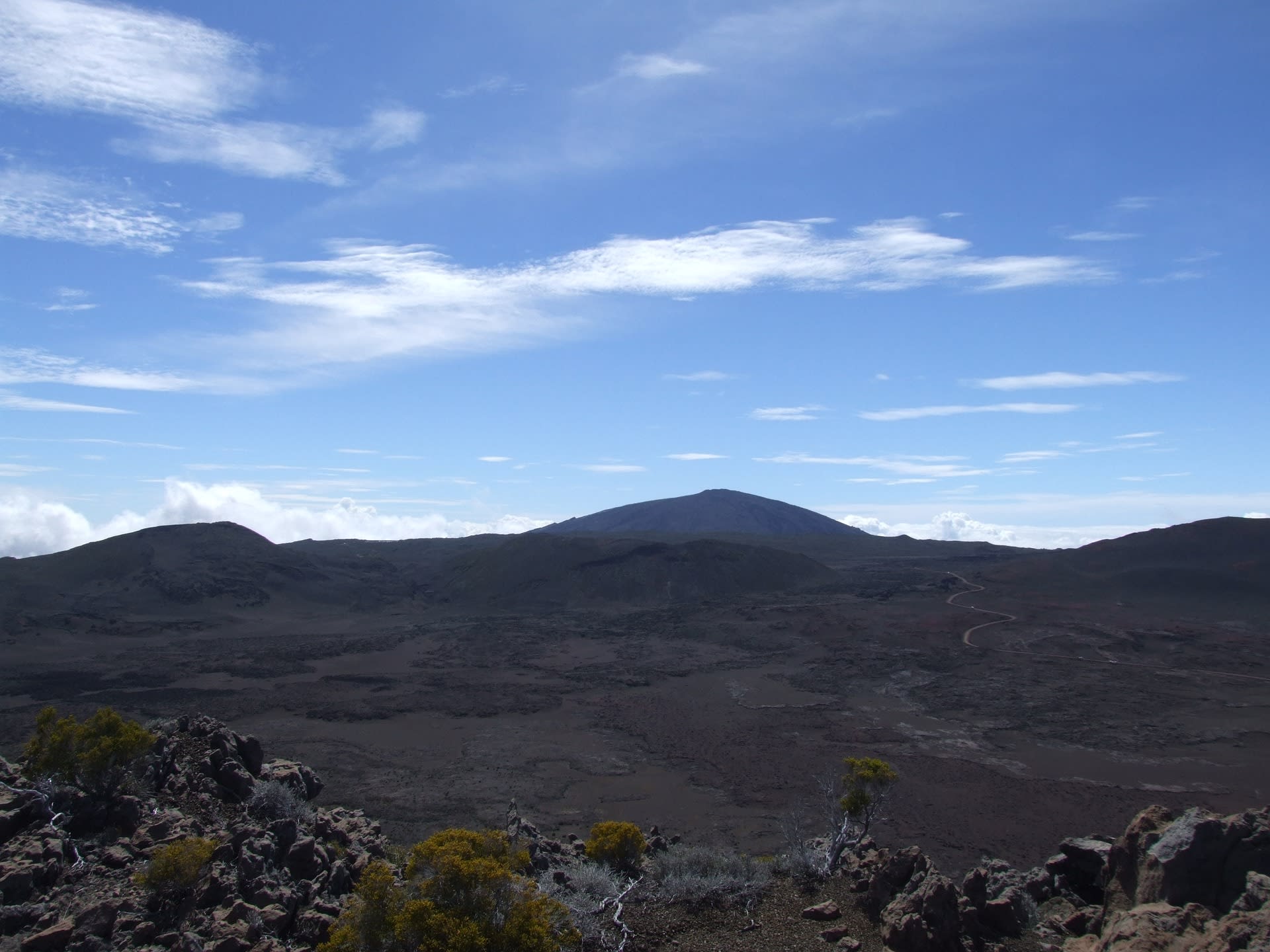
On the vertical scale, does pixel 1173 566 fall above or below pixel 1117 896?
above

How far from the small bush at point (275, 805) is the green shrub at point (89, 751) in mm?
1969

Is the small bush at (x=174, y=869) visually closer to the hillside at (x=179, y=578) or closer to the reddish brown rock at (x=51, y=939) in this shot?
the reddish brown rock at (x=51, y=939)

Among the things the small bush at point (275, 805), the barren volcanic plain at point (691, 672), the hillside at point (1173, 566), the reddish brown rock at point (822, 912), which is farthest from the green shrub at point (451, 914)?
the hillside at point (1173, 566)

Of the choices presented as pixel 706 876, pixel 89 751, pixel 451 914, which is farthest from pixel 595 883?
pixel 89 751

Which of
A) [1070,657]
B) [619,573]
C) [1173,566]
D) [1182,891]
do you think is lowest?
[1070,657]

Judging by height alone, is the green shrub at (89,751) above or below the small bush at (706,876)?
above

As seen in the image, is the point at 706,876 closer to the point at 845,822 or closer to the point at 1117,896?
the point at 845,822

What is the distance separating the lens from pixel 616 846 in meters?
13.8

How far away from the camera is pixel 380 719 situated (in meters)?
31.9

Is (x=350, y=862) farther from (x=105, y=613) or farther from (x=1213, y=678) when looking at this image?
A: (x=105, y=613)

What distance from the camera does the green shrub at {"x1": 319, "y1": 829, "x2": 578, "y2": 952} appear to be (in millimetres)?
7992

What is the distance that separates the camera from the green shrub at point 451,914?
315 inches

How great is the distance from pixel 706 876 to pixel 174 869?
23.4 ft

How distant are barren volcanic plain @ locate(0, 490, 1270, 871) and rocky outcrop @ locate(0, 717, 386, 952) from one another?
21.7 ft
